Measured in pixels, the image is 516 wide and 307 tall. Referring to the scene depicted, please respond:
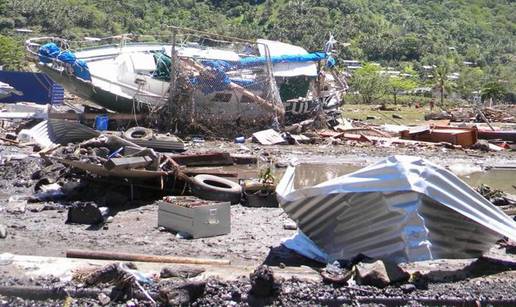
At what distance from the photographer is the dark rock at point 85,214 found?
8.89 meters

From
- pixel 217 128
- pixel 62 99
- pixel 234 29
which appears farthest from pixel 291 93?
pixel 234 29

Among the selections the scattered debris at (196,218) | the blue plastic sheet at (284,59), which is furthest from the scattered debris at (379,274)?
the blue plastic sheet at (284,59)

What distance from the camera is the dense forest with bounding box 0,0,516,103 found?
3063 inches

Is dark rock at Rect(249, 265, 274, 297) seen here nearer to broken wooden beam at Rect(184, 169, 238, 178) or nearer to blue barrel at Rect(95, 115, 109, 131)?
broken wooden beam at Rect(184, 169, 238, 178)

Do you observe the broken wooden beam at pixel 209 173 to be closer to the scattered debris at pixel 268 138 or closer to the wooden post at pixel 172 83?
the scattered debris at pixel 268 138

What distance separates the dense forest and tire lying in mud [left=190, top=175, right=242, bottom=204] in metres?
60.4

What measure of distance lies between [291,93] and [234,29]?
65.6 meters

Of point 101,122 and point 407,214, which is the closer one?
point 407,214

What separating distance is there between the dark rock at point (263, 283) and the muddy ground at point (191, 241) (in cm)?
8

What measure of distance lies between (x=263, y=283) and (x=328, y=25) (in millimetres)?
96563

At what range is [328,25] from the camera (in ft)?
328

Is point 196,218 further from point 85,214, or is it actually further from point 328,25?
point 328,25

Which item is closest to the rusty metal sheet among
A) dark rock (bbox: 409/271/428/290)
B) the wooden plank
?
the wooden plank

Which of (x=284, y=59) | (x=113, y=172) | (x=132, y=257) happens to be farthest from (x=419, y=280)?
(x=284, y=59)
